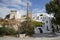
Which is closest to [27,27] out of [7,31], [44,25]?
[7,31]

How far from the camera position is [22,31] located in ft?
57.9

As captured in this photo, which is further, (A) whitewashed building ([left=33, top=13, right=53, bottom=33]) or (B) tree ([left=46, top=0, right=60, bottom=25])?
(A) whitewashed building ([left=33, top=13, right=53, bottom=33])

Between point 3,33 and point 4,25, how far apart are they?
4.14ft

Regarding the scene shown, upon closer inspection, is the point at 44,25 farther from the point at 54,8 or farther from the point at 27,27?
the point at 54,8

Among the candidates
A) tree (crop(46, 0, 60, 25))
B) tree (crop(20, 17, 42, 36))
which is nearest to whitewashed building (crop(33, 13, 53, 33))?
tree (crop(20, 17, 42, 36))

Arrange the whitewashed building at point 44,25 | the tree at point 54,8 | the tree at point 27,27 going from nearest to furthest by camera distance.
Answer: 1. the tree at point 54,8
2. the tree at point 27,27
3. the whitewashed building at point 44,25

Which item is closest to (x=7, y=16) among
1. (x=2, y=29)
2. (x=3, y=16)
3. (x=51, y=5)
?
(x=3, y=16)

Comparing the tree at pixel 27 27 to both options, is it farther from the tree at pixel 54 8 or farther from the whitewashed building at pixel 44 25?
the whitewashed building at pixel 44 25

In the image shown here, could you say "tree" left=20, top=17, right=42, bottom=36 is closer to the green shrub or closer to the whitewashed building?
the green shrub

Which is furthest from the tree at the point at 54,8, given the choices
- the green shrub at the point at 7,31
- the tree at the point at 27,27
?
the green shrub at the point at 7,31

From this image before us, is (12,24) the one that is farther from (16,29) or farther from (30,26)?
(30,26)

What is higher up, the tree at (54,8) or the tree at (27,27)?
the tree at (54,8)

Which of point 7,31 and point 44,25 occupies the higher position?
point 44,25

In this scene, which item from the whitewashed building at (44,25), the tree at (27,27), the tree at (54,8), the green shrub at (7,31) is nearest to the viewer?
the tree at (54,8)
